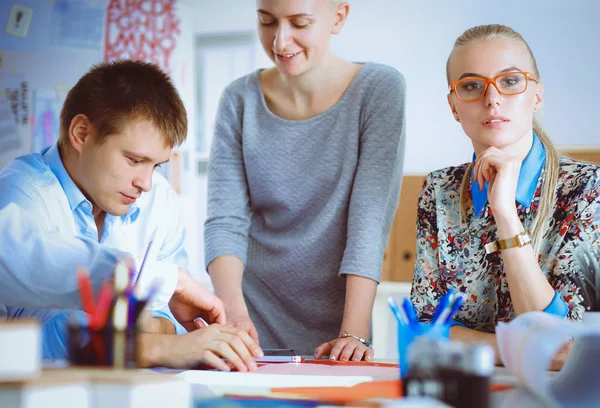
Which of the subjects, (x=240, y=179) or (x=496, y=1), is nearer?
(x=240, y=179)

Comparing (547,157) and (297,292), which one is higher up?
(547,157)

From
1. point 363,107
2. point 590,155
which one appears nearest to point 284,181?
point 363,107

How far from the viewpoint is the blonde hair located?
127 cm

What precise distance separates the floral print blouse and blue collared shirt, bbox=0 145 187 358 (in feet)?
1.77

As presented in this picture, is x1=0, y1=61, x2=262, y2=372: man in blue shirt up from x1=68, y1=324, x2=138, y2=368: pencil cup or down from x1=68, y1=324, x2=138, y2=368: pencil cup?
up

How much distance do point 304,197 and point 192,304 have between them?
20.7 inches

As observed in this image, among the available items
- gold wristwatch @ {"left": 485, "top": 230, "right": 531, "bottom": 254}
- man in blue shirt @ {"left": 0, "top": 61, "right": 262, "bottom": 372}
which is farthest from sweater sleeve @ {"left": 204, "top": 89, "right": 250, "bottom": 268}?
gold wristwatch @ {"left": 485, "top": 230, "right": 531, "bottom": 254}

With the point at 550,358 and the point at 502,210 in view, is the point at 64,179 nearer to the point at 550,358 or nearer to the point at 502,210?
the point at 502,210

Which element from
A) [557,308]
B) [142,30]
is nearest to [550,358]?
[557,308]

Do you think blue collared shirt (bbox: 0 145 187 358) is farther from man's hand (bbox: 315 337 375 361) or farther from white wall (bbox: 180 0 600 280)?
white wall (bbox: 180 0 600 280)

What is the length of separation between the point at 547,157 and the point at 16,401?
1.10 m

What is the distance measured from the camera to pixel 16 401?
0.54 metres

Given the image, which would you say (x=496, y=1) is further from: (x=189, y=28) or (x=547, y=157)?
(x=547, y=157)

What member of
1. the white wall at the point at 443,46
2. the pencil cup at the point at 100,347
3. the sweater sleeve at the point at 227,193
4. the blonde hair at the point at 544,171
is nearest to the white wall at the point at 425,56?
the white wall at the point at 443,46
